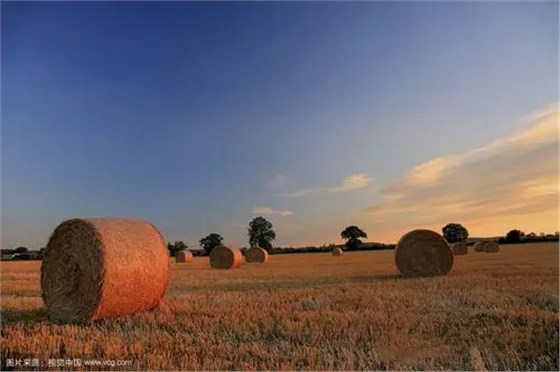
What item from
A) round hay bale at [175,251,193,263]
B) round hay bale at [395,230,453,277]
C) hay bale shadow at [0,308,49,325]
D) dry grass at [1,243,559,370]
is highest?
round hay bale at [395,230,453,277]

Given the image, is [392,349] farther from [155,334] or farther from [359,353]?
[155,334]

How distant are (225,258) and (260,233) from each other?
172ft

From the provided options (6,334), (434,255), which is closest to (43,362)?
(6,334)

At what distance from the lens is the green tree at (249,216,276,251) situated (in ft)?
255

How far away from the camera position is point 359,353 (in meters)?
5.41

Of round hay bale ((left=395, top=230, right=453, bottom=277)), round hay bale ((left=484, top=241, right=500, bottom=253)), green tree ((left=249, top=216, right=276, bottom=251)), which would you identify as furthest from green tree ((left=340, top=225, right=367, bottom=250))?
round hay bale ((left=395, top=230, right=453, bottom=277))

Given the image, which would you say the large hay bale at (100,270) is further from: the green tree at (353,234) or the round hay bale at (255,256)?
the green tree at (353,234)

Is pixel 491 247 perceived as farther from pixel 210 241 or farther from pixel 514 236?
pixel 210 241

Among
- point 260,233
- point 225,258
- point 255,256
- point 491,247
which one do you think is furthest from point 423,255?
point 260,233

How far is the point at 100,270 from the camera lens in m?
8.61

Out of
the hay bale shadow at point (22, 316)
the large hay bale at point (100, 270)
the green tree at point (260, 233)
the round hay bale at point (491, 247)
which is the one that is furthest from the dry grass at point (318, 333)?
the green tree at point (260, 233)

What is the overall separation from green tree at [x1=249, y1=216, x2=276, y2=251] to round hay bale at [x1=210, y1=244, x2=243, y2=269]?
167 ft

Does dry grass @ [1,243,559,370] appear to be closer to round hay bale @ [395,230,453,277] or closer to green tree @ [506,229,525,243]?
round hay bale @ [395,230,453,277]

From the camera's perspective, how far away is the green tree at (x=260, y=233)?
7769cm
